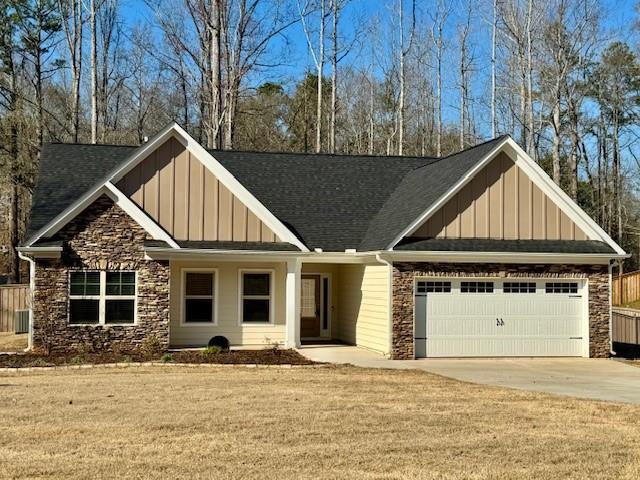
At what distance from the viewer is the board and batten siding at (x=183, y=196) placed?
2000cm

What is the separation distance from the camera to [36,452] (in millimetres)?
8828

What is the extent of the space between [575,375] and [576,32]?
2641 centimetres

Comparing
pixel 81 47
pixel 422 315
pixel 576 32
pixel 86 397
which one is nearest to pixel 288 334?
pixel 422 315

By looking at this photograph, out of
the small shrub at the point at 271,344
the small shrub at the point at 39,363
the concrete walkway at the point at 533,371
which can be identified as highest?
the small shrub at the point at 271,344

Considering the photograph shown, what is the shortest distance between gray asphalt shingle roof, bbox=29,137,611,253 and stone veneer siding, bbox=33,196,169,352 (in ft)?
3.90

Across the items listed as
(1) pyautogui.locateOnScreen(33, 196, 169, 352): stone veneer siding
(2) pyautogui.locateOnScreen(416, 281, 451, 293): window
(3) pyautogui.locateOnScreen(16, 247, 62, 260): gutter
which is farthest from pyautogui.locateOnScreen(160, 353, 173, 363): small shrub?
(2) pyautogui.locateOnScreen(416, 281, 451, 293): window

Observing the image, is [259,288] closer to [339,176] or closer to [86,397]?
[339,176]

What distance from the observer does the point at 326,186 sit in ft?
80.0

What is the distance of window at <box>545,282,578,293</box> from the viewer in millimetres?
20375

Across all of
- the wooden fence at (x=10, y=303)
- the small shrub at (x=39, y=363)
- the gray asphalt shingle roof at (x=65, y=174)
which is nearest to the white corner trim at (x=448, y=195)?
the small shrub at (x=39, y=363)

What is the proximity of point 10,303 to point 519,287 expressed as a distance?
55.5 ft

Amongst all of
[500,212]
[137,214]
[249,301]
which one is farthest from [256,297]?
[500,212]

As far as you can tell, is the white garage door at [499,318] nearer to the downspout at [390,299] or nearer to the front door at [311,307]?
the downspout at [390,299]

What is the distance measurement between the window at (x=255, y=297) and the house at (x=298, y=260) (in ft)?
0.13
